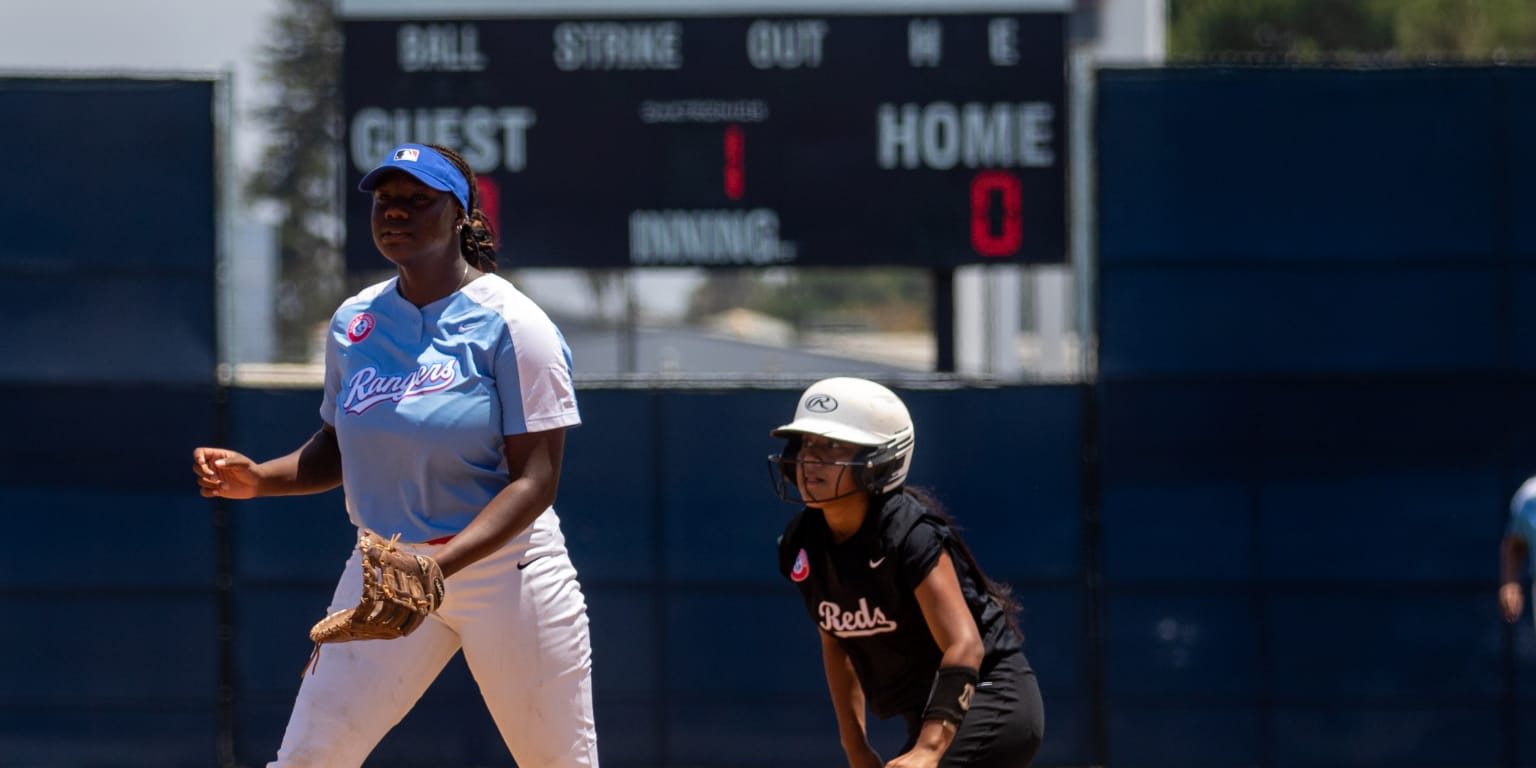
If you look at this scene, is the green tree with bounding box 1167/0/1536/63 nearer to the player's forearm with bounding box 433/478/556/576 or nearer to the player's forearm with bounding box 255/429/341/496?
the player's forearm with bounding box 255/429/341/496

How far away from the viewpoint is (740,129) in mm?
8375

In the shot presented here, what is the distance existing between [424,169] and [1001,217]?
465 centimetres

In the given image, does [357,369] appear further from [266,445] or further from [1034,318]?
[1034,318]

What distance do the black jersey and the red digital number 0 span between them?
159 inches

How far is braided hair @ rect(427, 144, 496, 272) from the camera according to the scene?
13.9 feet

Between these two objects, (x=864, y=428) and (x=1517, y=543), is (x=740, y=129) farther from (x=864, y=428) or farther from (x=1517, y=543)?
(x=864, y=428)

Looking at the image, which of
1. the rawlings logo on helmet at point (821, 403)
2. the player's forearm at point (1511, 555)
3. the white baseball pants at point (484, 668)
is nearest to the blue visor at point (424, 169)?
the white baseball pants at point (484, 668)

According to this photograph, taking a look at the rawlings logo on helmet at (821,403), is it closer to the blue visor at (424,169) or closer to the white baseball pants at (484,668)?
the white baseball pants at (484,668)

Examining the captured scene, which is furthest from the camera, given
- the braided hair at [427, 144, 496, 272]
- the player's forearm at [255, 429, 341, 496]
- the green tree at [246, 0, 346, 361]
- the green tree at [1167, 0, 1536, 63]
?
the green tree at [1167, 0, 1536, 63]

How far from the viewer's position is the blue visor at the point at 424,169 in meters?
3.97

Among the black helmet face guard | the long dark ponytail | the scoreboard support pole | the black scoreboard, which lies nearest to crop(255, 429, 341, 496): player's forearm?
the black helmet face guard

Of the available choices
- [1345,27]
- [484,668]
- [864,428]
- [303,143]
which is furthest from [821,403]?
[1345,27]

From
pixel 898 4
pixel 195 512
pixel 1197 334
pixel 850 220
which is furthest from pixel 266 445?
pixel 1197 334

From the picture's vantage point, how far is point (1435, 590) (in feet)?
26.5
